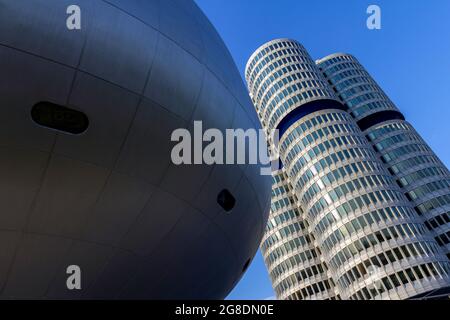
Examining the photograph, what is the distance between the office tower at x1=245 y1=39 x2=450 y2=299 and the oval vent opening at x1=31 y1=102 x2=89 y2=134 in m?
53.2

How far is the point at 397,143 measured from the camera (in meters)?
71.4

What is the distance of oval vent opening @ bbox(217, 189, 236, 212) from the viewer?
10594mm

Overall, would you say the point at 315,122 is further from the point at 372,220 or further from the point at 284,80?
the point at 372,220

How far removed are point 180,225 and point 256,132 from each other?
4.15 m

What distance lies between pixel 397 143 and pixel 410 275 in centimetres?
2806

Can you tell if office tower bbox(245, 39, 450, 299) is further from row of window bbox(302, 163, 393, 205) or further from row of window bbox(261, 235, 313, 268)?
row of window bbox(261, 235, 313, 268)

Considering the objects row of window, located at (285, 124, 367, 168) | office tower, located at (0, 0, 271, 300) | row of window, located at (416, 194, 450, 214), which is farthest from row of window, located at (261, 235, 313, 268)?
office tower, located at (0, 0, 271, 300)

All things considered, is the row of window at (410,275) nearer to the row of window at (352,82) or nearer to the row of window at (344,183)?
the row of window at (344,183)

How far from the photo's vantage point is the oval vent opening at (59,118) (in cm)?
737

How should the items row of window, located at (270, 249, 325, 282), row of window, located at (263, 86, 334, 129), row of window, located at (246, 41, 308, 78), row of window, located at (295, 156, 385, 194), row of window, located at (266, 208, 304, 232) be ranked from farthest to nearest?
1. row of window, located at (246, 41, 308, 78)
2. row of window, located at (266, 208, 304, 232)
3. row of window, located at (263, 86, 334, 129)
4. row of window, located at (270, 249, 325, 282)
5. row of window, located at (295, 156, 385, 194)

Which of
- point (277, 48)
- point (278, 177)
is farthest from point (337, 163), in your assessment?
point (277, 48)

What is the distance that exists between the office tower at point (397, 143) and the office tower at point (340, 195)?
252cm

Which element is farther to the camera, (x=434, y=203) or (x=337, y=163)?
(x=337, y=163)
